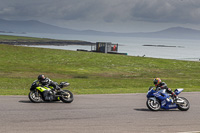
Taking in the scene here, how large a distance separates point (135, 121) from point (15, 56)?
48.5m

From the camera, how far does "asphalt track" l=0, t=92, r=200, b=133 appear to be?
464 inches

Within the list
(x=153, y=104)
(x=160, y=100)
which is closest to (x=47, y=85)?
(x=153, y=104)

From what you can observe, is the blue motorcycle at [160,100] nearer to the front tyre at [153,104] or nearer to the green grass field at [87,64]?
the front tyre at [153,104]

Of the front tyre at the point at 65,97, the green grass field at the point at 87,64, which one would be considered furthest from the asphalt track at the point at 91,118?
the green grass field at the point at 87,64

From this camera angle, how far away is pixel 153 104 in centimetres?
1611

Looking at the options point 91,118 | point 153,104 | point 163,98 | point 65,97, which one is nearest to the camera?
point 91,118

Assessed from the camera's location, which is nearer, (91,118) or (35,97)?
(91,118)

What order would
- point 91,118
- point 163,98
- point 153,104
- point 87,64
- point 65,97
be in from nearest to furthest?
point 91,118
point 163,98
point 153,104
point 65,97
point 87,64

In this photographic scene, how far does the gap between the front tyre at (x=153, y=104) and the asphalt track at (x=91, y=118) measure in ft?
0.99

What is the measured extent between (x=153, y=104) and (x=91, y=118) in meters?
3.94

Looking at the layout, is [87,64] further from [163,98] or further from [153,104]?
[163,98]

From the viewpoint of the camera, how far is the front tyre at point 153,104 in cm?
1605

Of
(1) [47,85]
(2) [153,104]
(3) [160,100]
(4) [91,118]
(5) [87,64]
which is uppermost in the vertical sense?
(5) [87,64]

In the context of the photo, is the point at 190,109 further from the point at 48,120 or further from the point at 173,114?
the point at 48,120
